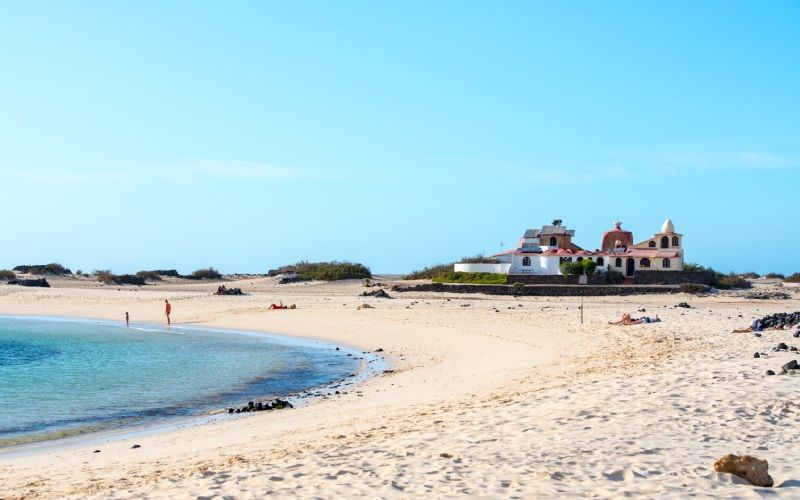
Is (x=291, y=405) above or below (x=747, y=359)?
below

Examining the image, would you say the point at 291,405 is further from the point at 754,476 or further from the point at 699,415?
the point at 754,476

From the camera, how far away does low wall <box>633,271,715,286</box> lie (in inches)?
2048

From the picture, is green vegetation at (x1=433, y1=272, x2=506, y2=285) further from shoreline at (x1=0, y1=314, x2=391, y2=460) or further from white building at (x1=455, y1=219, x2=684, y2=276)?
shoreline at (x1=0, y1=314, x2=391, y2=460)

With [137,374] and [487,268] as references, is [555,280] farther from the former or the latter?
[137,374]

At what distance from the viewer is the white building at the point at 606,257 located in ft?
182

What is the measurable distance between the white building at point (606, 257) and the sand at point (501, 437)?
3376cm

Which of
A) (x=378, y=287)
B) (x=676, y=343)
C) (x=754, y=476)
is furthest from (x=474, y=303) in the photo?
(x=754, y=476)

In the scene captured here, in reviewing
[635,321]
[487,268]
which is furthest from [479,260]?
[635,321]

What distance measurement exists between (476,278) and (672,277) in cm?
1318

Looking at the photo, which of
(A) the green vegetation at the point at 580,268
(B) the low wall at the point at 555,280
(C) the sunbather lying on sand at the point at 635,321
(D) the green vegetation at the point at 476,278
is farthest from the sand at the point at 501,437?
(A) the green vegetation at the point at 580,268

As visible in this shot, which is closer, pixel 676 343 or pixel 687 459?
pixel 687 459

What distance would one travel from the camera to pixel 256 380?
20359 mm

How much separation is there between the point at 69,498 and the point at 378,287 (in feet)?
148

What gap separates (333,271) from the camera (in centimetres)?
6241
